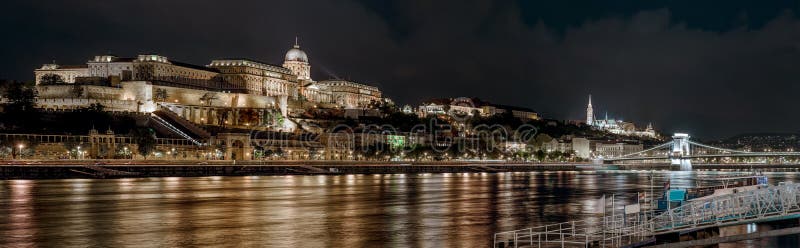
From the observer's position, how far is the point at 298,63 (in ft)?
619

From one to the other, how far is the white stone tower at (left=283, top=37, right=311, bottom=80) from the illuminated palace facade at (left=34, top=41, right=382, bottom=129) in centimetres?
836

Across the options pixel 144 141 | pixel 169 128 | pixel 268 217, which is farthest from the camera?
pixel 169 128

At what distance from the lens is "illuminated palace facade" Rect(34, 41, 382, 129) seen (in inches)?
4717

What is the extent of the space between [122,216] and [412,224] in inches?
403

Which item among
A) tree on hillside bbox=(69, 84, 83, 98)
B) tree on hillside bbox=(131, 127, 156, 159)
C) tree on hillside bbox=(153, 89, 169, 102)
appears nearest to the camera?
tree on hillside bbox=(131, 127, 156, 159)

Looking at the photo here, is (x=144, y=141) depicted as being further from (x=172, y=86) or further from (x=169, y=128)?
(x=172, y=86)

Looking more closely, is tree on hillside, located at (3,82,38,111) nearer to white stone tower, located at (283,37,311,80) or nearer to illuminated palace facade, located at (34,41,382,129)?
illuminated palace facade, located at (34,41,382,129)

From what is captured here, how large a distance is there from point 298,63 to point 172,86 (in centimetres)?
5862

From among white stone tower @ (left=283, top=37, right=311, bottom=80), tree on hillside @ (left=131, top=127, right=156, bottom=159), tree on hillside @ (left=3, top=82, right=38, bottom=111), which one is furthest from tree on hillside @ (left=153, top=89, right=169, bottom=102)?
white stone tower @ (left=283, top=37, right=311, bottom=80)

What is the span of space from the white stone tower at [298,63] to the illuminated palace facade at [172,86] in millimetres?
8364

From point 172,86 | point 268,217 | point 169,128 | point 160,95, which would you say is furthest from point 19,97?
point 268,217

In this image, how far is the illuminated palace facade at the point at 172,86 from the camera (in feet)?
393

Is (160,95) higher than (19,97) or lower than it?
higher

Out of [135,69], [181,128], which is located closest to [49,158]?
[181,128]
